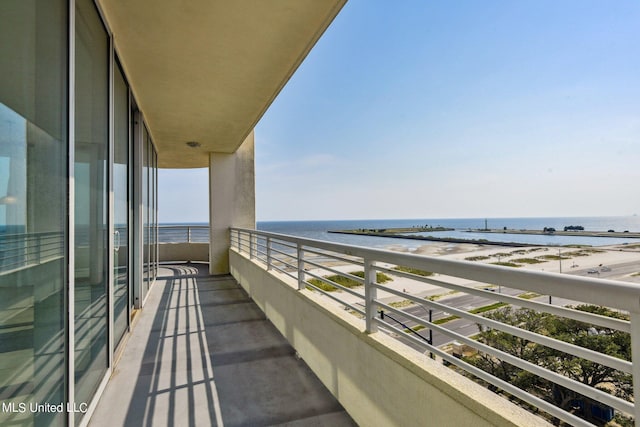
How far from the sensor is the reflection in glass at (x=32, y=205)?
3.21 feet

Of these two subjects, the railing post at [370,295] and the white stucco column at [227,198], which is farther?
the white stucco column at [227,198]

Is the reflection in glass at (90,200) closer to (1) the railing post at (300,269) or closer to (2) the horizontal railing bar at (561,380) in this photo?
(1) the railing post at (300,269)

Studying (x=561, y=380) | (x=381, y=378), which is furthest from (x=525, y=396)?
(x=381, y=378)

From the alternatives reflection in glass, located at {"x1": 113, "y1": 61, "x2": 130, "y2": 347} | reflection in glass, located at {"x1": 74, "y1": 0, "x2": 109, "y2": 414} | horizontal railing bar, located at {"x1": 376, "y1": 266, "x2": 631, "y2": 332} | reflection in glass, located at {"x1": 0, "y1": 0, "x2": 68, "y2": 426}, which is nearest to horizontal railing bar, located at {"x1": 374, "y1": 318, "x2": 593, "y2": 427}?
horizontal railing bar, located at {"x1": 376, "y1": 266, "x2": 631, "y2": 332}

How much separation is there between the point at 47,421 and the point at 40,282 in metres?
0.64

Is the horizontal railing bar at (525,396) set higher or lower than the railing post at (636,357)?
lower

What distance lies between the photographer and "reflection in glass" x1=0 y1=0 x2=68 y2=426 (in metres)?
0.98

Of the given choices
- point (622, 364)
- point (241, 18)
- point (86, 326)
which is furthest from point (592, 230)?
point (86, 326)

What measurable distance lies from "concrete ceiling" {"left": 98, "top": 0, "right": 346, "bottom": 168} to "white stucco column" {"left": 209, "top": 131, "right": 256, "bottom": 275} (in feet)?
7.86

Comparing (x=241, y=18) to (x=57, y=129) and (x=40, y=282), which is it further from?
(x=40, y=282)

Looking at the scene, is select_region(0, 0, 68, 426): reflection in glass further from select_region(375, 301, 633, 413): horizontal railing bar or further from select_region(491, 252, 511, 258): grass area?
select_region(491, 252, 511, 258): grass area

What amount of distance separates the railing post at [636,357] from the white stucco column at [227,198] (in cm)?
685

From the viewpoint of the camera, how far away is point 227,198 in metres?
6.98

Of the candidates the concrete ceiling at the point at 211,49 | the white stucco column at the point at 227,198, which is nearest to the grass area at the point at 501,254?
the concrete ceiling at the point at 211,49
